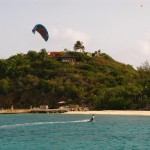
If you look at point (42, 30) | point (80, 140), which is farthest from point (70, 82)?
point (80, 140)

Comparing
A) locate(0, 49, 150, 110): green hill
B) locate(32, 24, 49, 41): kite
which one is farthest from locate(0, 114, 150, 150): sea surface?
locate(0, 49, 150, 110): green hill

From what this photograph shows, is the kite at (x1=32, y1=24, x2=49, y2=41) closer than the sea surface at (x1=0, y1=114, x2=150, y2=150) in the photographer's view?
No

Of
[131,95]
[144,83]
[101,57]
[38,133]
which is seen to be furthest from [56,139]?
[101,57]

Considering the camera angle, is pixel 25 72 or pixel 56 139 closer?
pixel 56 139

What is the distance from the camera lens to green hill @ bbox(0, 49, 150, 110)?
308 ft

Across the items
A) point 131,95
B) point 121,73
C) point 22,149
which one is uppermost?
point 121,73

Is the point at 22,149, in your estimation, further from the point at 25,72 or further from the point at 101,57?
the point at 101,57

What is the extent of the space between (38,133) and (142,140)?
1205cm

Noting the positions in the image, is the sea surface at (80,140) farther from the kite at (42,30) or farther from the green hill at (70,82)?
the green hill at (70,82)

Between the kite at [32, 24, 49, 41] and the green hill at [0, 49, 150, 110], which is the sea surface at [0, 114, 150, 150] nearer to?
the kite at [32, 24, 49, 41]

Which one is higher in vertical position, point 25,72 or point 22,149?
point 25,72

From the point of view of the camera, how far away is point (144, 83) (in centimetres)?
9962

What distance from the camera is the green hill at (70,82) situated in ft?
308

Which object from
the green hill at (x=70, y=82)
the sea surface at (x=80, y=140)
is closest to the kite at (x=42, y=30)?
the sea surface at (x=80, y=140)
